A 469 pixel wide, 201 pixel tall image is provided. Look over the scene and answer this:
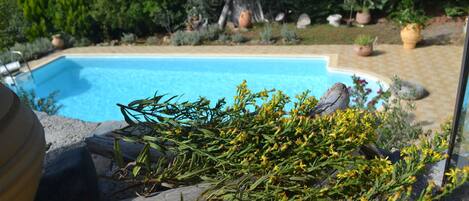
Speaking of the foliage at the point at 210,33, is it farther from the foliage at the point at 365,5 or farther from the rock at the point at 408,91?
the rock at the point at 408,91

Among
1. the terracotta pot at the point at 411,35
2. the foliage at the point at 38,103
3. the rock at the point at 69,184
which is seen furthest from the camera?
the terracotta pot at the point at 411,35

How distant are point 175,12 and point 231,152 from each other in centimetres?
1096

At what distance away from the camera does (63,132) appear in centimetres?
403

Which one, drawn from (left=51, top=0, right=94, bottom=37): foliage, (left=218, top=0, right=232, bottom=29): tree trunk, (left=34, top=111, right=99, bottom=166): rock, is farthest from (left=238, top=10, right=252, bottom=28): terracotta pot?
(left=34, top=111, right=99, bottom=166): rock

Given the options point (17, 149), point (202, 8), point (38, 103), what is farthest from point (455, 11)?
point (17, 149)

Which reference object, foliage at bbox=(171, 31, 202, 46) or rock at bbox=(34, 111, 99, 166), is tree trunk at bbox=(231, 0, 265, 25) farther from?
rock at bbox=(34, 111, 99, 166)

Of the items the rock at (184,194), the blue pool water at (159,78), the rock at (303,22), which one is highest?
the rock at (303,22)

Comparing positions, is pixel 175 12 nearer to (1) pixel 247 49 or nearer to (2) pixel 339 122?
(1) pixel 247 49

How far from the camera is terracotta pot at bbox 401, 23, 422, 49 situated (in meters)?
9.25

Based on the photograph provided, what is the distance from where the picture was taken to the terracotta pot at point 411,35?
9250 millimetres

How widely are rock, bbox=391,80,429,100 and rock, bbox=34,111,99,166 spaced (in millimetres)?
4714

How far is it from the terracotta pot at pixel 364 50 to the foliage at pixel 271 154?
6.93 m

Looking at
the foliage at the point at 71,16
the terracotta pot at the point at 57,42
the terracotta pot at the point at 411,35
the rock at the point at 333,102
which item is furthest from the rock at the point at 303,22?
the rock at the point at 333,102

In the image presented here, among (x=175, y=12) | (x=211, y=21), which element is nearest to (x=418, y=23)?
(x=211, y=21)
